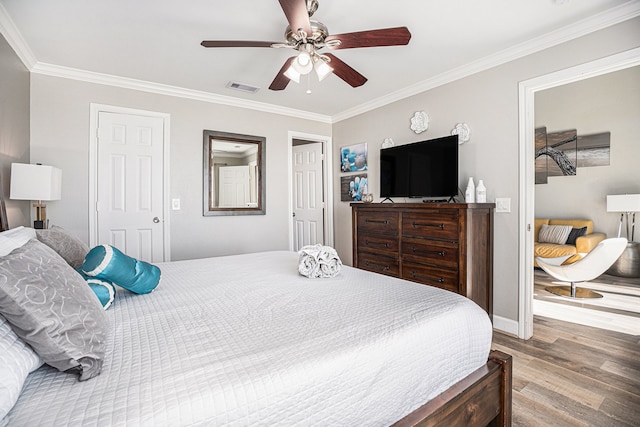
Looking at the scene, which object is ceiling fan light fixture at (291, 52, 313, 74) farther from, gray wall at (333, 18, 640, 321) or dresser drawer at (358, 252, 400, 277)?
dresser drawer at (358, 252, 400, 277)

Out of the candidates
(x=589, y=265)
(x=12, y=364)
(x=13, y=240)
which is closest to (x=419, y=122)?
(x=589, y=265)

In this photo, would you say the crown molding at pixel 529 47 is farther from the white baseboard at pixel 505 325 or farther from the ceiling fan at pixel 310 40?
the white baseboard at pixel 505 325

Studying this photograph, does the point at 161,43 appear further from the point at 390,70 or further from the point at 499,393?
the point at 499,393

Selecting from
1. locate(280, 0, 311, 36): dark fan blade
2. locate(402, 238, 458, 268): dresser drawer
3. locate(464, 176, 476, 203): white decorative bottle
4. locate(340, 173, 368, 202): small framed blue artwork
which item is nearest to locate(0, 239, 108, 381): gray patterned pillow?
locate(280, 0, 311, 36): dark fan blade

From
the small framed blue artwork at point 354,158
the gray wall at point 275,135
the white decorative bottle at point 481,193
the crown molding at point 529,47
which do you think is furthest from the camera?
the small framed blue artwork at point 354,158

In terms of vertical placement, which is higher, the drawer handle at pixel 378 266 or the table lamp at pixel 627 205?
the table lamp at pixel 627 205

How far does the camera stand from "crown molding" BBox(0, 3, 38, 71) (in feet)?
7.29

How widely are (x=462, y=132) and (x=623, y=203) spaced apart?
3.08 meters

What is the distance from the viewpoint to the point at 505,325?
285cm

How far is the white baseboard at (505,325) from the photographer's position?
9.11 ft

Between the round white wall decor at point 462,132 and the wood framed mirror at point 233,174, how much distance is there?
7.91ft

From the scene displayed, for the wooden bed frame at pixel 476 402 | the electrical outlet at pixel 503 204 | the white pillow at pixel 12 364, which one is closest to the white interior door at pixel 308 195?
the electrical outlet at pixel 503 204

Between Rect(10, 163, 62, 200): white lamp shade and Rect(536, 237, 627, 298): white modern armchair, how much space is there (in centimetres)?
517

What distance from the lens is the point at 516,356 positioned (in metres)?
2.38
